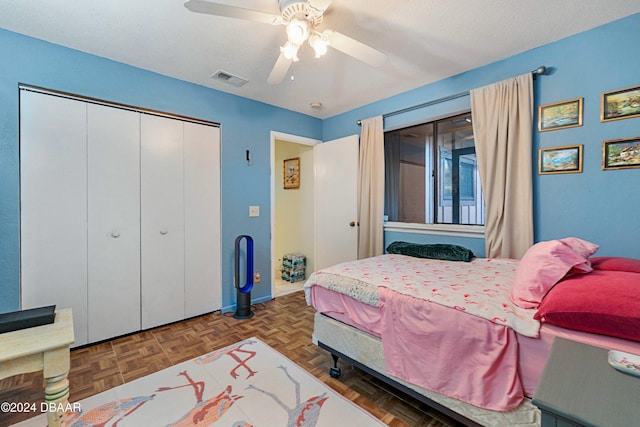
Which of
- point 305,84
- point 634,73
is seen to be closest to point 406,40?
point 305,84

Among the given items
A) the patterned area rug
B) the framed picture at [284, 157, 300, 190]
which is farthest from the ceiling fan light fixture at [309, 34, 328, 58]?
the framed picture at [284, 157, 300, 190]

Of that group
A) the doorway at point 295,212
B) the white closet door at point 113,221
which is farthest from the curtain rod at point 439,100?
the white closet door at point 113,221

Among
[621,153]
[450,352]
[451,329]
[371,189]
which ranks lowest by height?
[450,352]

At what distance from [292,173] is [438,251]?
2781mm

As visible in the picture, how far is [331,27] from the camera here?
6.64 feet

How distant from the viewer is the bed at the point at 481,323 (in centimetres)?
109

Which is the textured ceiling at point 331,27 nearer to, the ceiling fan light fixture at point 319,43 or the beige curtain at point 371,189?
the ceiling fan light fixture at point 319,43

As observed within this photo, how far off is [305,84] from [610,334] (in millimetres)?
2947

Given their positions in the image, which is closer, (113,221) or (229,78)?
(113,221)

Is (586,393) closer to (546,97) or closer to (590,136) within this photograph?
(590,136)

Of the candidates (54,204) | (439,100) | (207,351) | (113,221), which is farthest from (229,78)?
(207,351)

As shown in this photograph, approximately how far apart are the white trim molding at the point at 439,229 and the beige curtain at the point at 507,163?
15 centimetres

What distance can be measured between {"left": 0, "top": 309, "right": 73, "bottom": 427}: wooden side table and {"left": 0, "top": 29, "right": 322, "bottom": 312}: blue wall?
118 cm

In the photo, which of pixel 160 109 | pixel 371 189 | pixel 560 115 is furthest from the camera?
pixel 371 189
